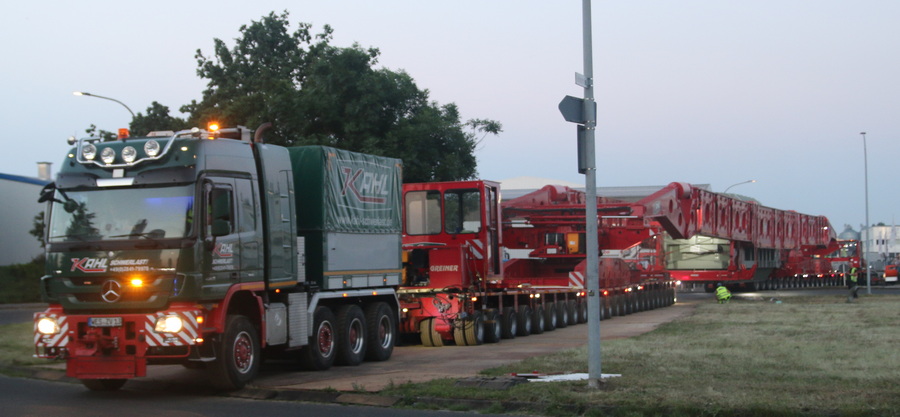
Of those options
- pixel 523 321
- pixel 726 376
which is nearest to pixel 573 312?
pixel 523 321

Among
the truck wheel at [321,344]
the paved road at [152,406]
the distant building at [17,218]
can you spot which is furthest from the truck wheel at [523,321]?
the distant building at [17,218]

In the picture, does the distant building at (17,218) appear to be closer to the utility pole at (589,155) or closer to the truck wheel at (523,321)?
the truck wheel at (523,321)

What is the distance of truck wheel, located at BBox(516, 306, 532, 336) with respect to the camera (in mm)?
24156

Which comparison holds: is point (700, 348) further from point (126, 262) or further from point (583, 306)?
point (583, 306)

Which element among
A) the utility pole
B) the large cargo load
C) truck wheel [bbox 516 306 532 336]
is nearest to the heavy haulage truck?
the large cargo load

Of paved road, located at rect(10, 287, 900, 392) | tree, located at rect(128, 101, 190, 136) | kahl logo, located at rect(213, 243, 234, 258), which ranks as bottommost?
paved road, located at rect(10, 287, 900, 392)

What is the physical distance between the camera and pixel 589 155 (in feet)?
40.8

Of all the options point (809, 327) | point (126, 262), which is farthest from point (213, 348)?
point (809, 327)

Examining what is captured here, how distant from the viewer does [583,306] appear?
30219 millimetres

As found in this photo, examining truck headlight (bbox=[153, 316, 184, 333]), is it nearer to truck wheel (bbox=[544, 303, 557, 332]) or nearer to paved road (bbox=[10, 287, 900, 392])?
→ paved road (bbox=[10, 287, 900, 392])

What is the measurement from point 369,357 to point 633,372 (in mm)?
5357

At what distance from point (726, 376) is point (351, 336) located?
6.20 meters

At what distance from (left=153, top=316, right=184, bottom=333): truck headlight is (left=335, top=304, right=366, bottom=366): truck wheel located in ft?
14.3

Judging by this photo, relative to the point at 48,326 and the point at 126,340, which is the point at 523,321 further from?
the point at 48,326
